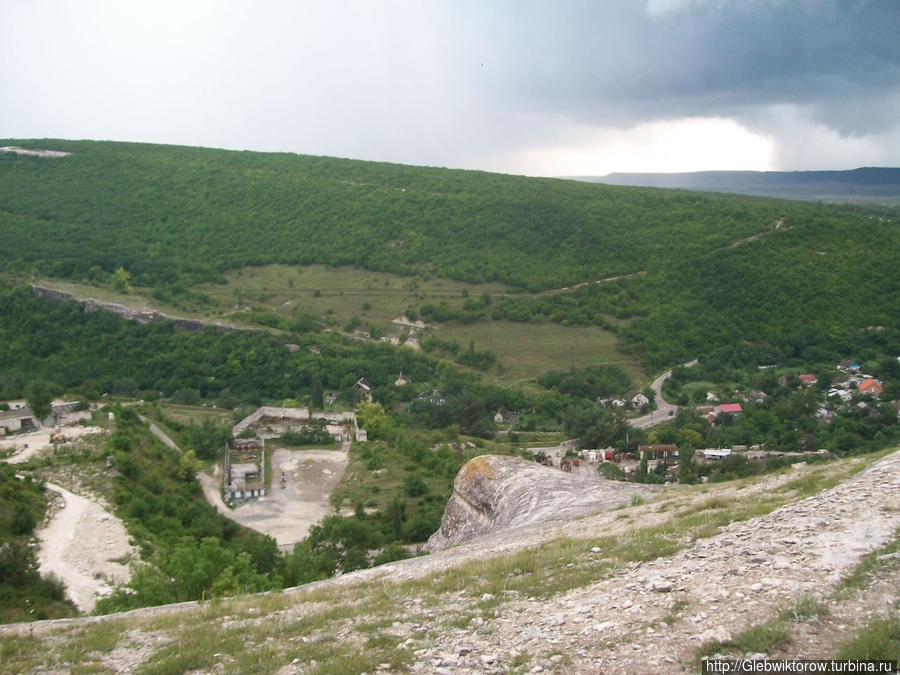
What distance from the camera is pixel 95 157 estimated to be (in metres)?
84.8

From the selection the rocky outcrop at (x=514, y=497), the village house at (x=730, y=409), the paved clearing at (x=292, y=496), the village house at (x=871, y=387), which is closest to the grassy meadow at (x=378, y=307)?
the village house at (x=730, y=409)

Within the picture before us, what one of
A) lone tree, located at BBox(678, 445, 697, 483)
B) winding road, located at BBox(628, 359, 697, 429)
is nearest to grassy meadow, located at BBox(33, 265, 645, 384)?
winding road, located at BBox(628, 359, 697, 429)

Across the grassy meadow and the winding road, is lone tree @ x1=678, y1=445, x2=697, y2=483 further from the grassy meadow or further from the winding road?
the grassy meadow

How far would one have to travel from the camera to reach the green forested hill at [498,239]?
51375 millimetres

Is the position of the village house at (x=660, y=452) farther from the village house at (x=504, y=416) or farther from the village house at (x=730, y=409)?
the village house at (x=504, y=416)

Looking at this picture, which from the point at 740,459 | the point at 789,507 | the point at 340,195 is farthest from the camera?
the point at 340,195

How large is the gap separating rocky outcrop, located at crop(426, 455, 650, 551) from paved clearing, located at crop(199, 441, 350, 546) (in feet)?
31.1

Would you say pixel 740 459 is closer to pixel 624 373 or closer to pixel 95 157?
pixel 624 373

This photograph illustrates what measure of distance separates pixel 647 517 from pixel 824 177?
19565 cm

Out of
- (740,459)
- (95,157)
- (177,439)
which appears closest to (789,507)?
(740,459)

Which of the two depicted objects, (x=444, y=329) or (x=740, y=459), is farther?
(x=444, y=329)

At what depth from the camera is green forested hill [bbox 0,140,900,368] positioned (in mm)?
51375

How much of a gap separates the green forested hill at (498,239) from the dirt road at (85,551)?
3691cm

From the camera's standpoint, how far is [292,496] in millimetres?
27844
